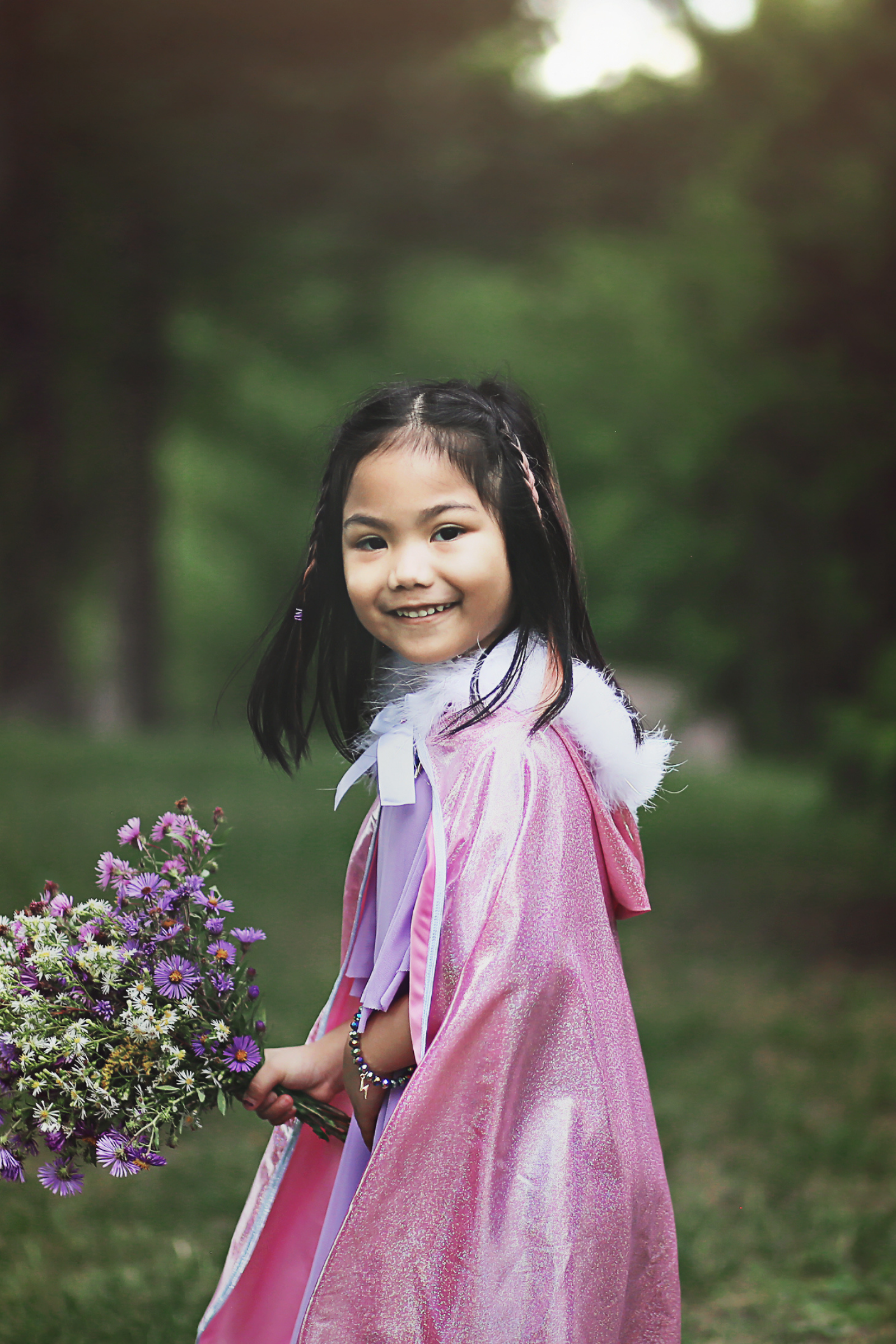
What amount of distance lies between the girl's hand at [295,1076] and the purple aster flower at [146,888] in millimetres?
306

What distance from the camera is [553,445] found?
3561 millimetres

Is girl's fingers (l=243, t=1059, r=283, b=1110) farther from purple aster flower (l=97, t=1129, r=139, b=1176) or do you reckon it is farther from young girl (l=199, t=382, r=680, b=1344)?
purple aster flower (l=97, t=1129, r=139, b=1176)

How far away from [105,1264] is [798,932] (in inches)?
165

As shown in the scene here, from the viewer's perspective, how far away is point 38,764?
335 inches

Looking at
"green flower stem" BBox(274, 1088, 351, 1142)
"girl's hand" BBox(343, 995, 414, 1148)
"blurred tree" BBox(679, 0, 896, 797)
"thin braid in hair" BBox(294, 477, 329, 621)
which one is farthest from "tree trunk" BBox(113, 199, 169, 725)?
"girl's hand" BBox(343, 995, 414, 1148)

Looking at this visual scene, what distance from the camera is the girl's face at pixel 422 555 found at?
74.9 inches

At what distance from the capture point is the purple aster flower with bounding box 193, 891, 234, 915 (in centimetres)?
190

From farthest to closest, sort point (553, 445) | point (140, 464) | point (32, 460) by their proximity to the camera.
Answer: point (140, 464), point (32, 460), point (553, 445)

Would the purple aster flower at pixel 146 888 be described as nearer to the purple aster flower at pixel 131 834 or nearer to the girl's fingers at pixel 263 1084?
the purple aster flower at pixel 131 834

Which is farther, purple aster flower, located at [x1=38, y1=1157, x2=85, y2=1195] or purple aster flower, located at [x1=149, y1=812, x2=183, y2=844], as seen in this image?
purple aster flower, located at [x1=149, y1=812, x2=183, y2=844]

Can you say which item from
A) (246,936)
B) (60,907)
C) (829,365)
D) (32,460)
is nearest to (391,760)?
(246,936)

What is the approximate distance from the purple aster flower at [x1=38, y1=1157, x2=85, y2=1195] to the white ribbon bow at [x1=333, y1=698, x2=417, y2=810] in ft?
2.15

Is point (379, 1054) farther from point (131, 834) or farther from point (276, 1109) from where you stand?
point (131, 834)

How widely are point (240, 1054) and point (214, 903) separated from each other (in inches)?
8.9
